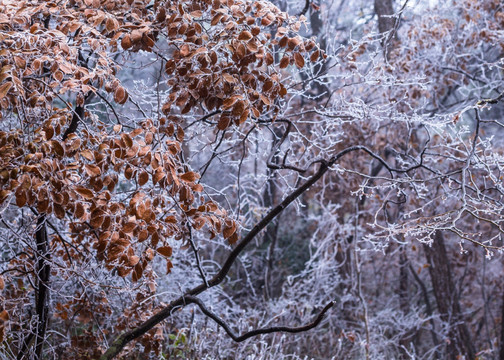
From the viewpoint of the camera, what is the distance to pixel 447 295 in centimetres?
775

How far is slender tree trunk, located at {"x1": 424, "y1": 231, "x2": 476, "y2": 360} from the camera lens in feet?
24.8

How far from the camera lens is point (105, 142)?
2.74 meters

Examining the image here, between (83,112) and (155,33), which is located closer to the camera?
(155,33)

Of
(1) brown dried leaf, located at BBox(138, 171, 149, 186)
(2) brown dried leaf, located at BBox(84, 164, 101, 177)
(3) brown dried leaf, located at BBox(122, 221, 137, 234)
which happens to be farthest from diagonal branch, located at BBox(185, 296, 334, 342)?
(2) brown dried leaf, located at BBox(84, 164, 101, 177)

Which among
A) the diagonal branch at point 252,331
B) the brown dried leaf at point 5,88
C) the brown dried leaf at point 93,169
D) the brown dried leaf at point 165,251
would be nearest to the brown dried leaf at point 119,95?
the brown dried leaf at point 93,169

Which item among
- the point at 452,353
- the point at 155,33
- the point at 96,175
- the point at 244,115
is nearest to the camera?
the point at 96,175

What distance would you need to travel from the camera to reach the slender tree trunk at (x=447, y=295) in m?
7.55

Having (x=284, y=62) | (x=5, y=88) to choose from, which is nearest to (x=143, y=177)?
(x=5, y=88)

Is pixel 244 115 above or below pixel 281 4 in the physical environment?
below

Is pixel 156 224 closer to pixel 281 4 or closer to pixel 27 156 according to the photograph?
pixel 27 156

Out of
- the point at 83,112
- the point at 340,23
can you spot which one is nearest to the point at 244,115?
the point at 83,112

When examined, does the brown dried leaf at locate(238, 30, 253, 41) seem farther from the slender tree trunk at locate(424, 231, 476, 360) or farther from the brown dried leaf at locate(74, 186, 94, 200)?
the slender tree trunk at locate(424, 231, 476, 360)

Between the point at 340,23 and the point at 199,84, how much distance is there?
875 cm

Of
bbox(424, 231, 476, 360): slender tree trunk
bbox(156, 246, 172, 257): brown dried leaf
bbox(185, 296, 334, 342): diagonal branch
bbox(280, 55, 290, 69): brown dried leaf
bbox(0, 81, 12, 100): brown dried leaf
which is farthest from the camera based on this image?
bbox(424, 231, 476, 360): slender tree trunk
